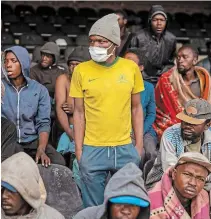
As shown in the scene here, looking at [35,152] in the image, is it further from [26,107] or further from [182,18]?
[182,18]

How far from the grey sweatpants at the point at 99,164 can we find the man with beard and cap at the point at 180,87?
1585mm

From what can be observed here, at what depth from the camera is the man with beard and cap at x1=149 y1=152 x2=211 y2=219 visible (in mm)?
4434

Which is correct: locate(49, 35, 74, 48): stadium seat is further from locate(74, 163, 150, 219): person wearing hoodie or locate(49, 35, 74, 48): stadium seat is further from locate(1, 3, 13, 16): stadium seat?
locate(74, 163, 150, 219): person wearing hoodie

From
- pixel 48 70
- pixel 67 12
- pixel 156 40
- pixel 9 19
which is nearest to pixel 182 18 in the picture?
pixel 67 12

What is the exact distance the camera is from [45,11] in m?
11.4

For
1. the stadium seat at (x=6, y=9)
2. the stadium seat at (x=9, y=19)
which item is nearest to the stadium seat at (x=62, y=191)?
the stadium seat at (x=9, y=19)

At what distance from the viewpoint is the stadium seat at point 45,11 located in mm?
11374

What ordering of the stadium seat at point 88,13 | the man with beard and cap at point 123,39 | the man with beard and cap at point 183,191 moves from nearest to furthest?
the man with beard and cap at point 183,191 → the man with beard and cap at point 123,39 → the stadium seat at point 88,13

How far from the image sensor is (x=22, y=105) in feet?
18.6

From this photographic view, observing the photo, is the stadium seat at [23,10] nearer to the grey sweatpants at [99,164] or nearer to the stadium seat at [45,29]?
the stadium seat at [45,29]

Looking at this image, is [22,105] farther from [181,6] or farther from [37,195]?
A: [181,6]

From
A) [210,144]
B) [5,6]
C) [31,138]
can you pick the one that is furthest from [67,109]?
[5,6]

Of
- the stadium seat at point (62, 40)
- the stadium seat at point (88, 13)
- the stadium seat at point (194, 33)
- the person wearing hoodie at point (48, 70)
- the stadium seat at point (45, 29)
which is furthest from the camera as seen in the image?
the stadium seat at point (88, 13)

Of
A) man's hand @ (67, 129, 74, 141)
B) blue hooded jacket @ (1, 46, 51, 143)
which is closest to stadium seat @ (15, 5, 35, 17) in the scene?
man's hand @ (67, 129, 74, 141)
